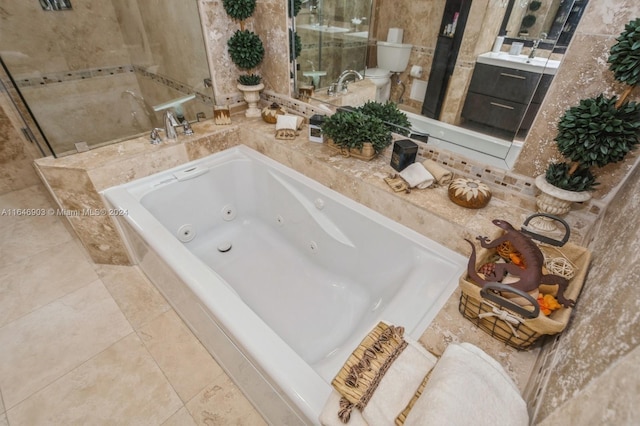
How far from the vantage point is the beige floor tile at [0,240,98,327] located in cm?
157

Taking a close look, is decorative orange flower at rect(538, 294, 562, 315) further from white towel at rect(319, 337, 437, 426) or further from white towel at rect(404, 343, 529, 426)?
white towel at rect(319, 337, 437, 426)

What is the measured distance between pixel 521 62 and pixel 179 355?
1.89 m

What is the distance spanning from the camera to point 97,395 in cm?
124

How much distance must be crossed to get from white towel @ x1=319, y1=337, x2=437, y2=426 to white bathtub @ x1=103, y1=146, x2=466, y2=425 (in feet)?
0.23

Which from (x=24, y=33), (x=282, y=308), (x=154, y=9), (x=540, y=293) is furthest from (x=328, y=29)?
(x=24, y=33)

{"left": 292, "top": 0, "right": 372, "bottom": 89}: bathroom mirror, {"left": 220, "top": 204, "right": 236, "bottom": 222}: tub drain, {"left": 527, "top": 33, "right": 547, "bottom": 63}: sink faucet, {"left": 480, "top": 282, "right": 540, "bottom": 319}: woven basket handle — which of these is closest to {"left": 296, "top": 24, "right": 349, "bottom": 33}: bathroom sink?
{"left": 292, "top": 0, "right": 372, "bottom": 89}: bathroom mirror

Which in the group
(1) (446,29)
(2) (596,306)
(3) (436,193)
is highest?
(1) (446,29)

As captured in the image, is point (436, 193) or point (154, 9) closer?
point (436, 193)

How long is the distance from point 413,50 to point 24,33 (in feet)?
8.51

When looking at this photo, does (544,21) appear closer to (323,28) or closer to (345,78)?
(345,78)

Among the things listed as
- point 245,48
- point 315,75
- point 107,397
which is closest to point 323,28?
point 315,75

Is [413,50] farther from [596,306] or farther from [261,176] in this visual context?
[596,306]

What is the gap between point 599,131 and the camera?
0.87 meters

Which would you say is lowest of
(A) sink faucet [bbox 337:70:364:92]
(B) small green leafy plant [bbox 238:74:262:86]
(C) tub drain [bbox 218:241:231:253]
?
(C) tub drain [bbox 218:241:231:253]
